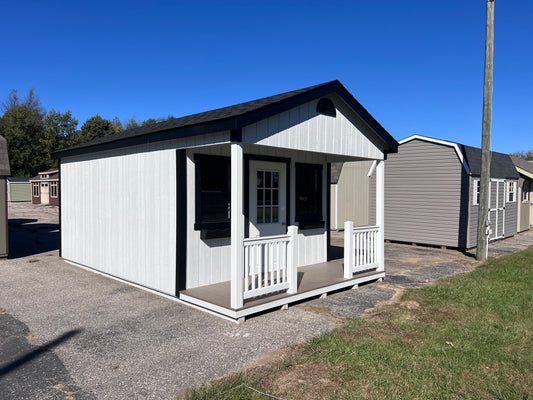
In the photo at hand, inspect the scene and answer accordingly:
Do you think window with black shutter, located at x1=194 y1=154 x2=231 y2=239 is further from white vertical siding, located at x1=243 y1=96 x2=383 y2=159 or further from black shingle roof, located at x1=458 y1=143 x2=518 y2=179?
black shingle roof, located at x1=458 y1=143 x2=518 y2=179

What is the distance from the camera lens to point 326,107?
19.1 feet

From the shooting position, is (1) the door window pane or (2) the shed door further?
(2) the shed door

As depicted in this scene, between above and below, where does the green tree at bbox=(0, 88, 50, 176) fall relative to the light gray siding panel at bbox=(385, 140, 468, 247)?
above

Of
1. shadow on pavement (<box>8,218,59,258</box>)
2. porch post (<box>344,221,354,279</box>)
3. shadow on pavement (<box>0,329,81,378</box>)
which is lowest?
shadow on pavement (<box>8,218,59,258</box>)

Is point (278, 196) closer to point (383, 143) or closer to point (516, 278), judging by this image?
point (383, 143)

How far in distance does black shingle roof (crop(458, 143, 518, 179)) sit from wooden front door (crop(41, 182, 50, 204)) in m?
30.6

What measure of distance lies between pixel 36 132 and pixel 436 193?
4205 centimetres

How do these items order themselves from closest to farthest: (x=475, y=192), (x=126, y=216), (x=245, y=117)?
(x=245, y=117) → (x=126, y=216) → (x=475, y=192)

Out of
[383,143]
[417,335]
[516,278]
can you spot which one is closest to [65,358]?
[417,335]

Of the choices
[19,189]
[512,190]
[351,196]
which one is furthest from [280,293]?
[19,189]

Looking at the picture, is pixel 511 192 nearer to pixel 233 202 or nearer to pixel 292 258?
pixel 292 258

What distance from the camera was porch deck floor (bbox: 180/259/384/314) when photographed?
495 centimetres

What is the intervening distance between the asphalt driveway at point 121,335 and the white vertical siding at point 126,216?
406 millimetres

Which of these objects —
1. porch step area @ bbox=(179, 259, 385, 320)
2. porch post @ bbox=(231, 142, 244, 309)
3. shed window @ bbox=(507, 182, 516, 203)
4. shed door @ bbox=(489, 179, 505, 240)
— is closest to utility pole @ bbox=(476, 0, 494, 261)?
shed door @ bbox=(489, 179, 505, 240)
